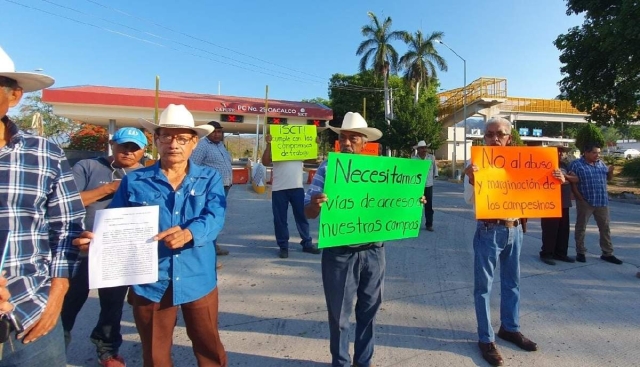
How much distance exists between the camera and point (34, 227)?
159 cm

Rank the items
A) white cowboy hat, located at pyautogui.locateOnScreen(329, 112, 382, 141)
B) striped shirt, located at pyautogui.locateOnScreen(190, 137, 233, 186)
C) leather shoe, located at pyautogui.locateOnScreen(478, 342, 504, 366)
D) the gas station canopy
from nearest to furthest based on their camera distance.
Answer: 1. white cowboy hat, located at pyautogui.locateOnScreen(329, 112, 382, 141)
2. leather shoe, located at pyautogui.locateOnScreen(478, 342, 504, 366)
3. striped shirt, located at pyautogui.locateOnScreen(190, 137, 233, 186)
4. the gas station canopy

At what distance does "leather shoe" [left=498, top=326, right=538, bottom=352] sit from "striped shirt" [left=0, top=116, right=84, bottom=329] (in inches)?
129

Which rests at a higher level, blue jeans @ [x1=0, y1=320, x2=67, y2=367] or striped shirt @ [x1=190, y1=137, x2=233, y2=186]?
striped shirt @ [x1=190, y1=137, x2=233, y2=186]

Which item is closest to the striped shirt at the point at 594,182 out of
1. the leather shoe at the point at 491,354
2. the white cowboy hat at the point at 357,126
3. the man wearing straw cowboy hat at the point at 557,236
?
the man wearing straw cowboy hat at the point at 557,236

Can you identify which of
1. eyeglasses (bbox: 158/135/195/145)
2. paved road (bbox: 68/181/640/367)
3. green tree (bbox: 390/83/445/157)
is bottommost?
paved road (bbox: 68/181/640/367)

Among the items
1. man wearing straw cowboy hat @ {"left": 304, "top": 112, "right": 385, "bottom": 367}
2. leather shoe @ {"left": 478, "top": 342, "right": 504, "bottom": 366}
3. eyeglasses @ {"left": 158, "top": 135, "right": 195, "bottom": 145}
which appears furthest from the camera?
leather shoe @ {"left": 478, "top": 342, "right": 504, "bottom": 366}

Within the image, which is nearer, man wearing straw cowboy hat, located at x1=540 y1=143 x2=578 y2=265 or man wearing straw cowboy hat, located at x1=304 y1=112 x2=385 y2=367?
man wearing straw cowboy hat, located at x1=304 y1=112 x2=385 y2=367

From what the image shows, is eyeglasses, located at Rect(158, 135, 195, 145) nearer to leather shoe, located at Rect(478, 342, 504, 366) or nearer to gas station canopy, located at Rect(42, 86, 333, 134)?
leather shoe, located at Rect(478, 342, 504, 366)

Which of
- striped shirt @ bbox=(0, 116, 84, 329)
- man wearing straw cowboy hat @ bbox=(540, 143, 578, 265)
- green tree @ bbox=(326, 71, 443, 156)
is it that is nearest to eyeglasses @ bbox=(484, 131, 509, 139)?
striped shirt @ bbox=(0, 116, 84, 329)

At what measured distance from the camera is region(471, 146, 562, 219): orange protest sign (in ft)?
9.97

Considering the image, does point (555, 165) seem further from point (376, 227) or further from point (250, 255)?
point (250, 255)

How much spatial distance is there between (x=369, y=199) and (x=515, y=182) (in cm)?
136

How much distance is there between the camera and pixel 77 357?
3.01 meters

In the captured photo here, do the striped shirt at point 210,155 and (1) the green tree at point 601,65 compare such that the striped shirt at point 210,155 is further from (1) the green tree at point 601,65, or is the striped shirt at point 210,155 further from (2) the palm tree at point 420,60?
(2) the palm tree at point 420,60
